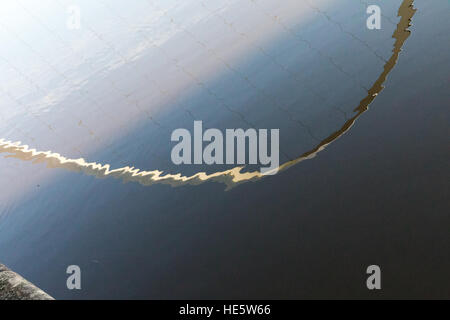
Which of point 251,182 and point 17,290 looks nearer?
point 17,290

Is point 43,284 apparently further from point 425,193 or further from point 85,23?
point 85,23

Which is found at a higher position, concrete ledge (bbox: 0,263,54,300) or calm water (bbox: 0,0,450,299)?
calm water (bbox: 0,0,450,299)

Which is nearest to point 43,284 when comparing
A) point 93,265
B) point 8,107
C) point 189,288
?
point 93,265

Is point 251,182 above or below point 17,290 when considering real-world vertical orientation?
above

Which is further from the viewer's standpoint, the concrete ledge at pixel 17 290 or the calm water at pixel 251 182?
the concrete ledge at pixel 17 290

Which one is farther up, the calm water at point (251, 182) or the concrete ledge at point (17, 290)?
the calm water at point (251, 182)
